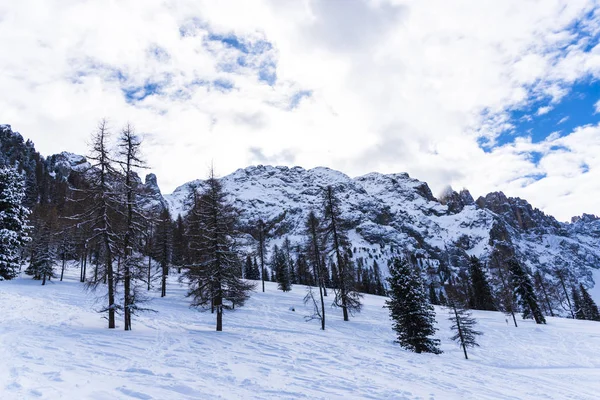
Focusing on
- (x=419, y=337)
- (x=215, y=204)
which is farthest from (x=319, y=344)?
(x=215, y=204)

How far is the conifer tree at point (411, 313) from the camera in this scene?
76.1 ft

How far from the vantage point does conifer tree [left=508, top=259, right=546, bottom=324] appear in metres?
43.8

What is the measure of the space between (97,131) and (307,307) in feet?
91.4

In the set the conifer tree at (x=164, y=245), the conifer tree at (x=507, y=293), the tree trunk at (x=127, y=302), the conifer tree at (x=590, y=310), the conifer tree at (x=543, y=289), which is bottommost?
Answer: the conifer tree at (x=590, y=310)

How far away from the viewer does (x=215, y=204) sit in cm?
2131

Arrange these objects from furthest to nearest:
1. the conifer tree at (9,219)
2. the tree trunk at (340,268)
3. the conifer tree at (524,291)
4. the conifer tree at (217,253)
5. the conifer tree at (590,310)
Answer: the conifer tree at (590,310) → the conifer tree at (524,291) → the conifer tree at (9,219) → the tree trunk at (340,268) → the conifer tree at (217,253)

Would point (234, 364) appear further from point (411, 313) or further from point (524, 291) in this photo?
point (524, 291)

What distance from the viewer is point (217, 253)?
2002 cm

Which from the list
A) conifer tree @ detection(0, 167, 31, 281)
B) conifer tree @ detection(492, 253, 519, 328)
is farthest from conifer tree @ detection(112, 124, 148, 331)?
conifer tree @ detection(492, 253, 519, 328)

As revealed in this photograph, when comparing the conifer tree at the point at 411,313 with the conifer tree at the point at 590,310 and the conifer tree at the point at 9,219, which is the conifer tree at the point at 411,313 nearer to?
the conifer tree at the point at 9,219

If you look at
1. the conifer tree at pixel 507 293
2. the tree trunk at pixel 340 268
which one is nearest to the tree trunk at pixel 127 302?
the tree trunk at pixel 340 268

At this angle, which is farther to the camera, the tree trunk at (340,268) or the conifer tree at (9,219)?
the conifer tree at (9,219)

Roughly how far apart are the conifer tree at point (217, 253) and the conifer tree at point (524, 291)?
44205 millimetres

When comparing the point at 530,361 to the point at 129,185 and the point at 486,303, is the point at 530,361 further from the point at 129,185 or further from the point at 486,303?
the point at 486,303
